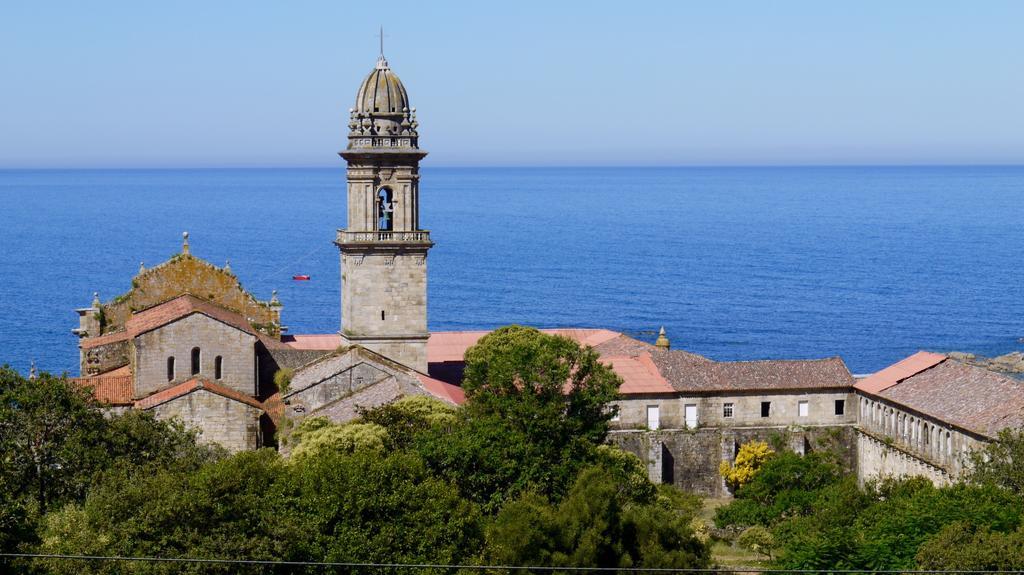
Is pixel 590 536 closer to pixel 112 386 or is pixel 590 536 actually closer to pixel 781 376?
pixel 112 386

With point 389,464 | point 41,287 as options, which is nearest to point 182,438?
point 389,464

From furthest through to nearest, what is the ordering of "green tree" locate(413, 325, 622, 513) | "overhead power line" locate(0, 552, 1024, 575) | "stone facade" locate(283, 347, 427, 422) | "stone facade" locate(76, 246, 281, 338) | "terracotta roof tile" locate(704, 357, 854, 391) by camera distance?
"stone facade" locate(76, 246, 281, 338) → "terracotta roof tile" locate(704, 357, 854, 391) → "stone facade" locate(283, 347, 427, 422) → "green tree" locate(413, 325, 622, 513) → "overhead power line" locate(0, 552, 1024, 575)

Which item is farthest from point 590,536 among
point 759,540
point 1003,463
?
point 1003,463

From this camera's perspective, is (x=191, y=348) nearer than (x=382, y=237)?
Yes

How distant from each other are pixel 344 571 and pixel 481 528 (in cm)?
436

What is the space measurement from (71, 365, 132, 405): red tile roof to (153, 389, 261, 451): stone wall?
9.89ft

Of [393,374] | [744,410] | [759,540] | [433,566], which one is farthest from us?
[744,410]

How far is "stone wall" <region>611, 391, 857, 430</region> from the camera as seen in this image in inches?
2532

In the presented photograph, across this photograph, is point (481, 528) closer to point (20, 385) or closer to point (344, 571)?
point (344, 571)

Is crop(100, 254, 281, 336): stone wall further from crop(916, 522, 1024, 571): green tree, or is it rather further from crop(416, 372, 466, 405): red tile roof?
crop(916, 522, 1024, 571): green tree

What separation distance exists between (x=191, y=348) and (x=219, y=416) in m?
4.36

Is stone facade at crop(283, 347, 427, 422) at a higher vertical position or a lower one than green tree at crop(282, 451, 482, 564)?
higher

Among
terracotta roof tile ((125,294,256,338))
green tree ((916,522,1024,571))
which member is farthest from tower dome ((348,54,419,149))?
green tree ((916,522,1024,571))

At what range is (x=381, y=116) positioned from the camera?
6381cm
